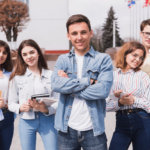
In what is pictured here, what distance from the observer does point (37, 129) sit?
2.25 metres

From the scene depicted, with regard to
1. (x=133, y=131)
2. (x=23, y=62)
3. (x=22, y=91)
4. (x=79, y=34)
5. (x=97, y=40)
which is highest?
(x=97, y=40)

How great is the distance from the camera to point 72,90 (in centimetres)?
177

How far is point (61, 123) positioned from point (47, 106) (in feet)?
1.56

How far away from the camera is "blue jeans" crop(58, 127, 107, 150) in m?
1.78

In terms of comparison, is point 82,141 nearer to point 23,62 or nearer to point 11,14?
point 23,62

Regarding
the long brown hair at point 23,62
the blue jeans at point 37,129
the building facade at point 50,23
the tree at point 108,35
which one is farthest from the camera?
the tree at point 108,35

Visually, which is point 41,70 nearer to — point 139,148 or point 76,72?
point 76,72

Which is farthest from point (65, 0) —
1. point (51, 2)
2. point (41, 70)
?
point (41, 70)

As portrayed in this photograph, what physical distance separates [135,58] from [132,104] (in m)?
0.51

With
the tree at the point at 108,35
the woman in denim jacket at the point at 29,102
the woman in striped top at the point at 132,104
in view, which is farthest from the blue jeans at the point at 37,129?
the tree at the point at 108,35

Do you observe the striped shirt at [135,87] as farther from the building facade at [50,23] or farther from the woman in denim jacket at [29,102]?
the building facade at [50,23]

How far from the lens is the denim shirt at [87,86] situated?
1.76 m

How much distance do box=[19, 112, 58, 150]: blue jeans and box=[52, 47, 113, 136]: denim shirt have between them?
1.44ft

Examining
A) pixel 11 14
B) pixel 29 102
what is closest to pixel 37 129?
pixel 29 102
